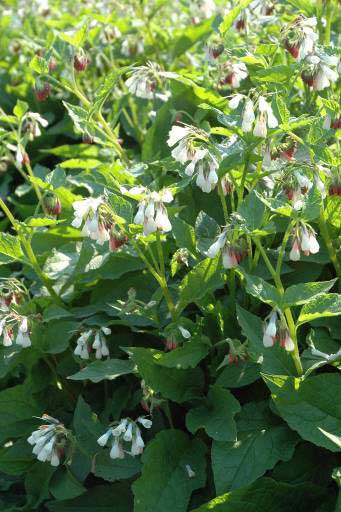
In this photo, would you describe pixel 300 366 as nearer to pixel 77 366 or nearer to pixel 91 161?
pixel 77 366

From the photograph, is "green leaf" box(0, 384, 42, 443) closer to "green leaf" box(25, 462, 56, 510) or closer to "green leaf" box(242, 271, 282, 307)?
"green leaf" box(25, 462, 56, 510)

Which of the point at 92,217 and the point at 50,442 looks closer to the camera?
the point at 92,217


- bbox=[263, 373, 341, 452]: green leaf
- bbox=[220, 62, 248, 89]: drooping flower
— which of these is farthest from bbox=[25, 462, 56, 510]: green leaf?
bbox=[220, 62, 248, 89]: drooping flower

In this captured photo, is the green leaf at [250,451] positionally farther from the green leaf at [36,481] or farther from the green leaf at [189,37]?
the green leaf at [189,37]

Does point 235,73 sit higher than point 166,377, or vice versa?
point 235,73

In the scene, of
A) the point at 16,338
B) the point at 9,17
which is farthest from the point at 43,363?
the point at 9,17

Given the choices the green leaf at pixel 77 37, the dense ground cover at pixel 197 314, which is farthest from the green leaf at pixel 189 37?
the green leaf at pixel 77 37

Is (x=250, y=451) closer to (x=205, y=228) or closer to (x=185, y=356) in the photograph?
(x=185, y=356)

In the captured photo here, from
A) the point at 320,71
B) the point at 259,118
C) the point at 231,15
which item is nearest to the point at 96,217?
the point at 259,118
